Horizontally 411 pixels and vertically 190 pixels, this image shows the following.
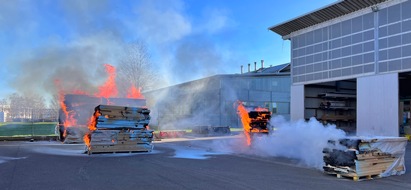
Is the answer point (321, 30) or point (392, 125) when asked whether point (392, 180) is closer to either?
point (392, 125)

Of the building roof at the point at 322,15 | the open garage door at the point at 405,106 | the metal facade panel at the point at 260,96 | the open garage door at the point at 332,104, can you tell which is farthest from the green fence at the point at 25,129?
the open garage door at the point at 405,106

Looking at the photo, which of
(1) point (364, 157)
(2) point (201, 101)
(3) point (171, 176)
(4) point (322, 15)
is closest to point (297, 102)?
(4) point (322, 15)

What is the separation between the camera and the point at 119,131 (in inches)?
585

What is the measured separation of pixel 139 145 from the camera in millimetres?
15297

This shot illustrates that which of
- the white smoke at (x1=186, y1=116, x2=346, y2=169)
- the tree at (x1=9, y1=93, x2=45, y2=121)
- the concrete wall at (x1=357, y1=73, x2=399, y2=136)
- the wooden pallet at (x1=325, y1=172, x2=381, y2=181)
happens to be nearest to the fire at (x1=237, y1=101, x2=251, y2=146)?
the white smoke at (x1=186, y1=116, x2=346, y2=169)

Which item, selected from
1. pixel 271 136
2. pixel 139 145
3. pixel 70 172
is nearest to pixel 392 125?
pixel 271 136

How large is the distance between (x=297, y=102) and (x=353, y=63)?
6.07 m

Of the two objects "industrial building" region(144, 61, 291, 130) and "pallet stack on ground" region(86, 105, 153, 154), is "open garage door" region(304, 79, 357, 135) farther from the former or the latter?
"pallet stack on ground" region(86, 105, 153, 154)

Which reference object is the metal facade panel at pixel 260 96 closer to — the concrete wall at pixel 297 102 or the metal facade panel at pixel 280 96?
the metal facade panel at pixel 280 96

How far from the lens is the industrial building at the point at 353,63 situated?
19.5m

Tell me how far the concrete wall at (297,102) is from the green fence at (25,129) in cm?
1916

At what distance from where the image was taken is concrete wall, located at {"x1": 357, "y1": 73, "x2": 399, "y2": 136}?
19406mm

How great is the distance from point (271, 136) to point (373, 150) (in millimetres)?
8379

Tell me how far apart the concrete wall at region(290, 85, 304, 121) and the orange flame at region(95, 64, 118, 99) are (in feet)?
48.1
